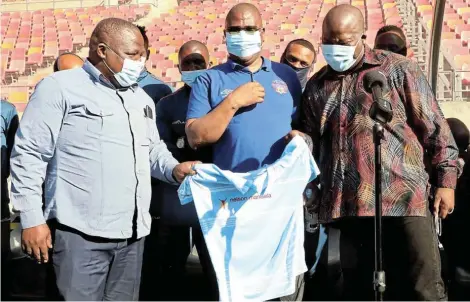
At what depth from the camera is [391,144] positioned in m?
2.64

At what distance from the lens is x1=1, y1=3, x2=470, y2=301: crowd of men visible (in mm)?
2502

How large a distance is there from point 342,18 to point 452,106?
16.1 feet

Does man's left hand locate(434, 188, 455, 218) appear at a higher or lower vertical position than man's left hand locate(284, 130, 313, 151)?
lower

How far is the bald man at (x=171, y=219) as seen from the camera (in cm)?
344

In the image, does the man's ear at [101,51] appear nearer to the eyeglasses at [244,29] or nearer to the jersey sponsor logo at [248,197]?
the eyeglasses at [244,29]

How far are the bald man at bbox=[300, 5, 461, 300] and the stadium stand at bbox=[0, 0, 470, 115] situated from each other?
18.4 feet

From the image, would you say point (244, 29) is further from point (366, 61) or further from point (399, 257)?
point (399, 257)

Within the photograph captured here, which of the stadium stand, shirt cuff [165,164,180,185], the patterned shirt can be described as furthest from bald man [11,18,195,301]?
the stadium stand

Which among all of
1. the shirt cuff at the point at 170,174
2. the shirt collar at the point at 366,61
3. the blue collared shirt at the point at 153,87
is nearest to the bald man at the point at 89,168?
the shirt cuff at the point at 170,174

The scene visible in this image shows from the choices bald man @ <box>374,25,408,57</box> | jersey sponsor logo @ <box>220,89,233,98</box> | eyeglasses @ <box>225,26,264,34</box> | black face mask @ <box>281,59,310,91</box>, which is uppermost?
eyeglasses @ <box>225,26,264,34</box>

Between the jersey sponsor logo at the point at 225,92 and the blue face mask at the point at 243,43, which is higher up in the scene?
the blue face mask at the point at 243,43

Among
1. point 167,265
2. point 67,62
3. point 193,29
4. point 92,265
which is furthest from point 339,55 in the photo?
point 193,29

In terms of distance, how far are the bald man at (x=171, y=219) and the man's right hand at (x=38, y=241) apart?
972 mm

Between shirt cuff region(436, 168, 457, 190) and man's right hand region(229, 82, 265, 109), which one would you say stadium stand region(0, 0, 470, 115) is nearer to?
shirt cuff region(436, 168, 457, 190)
